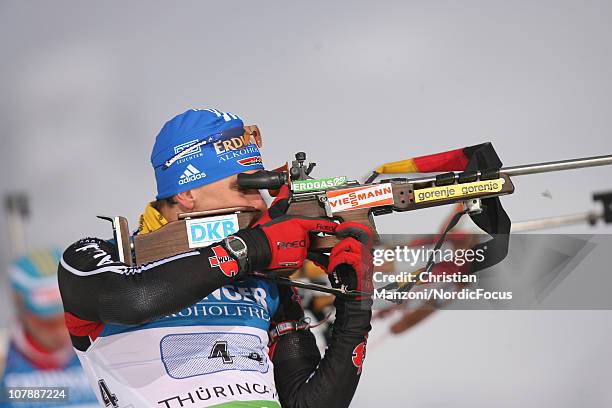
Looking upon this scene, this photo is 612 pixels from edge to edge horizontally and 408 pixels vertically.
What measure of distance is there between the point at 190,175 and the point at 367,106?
42.9 inches

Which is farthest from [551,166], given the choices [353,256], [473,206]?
[353,256]

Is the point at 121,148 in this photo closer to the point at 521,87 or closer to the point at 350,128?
the point at 350,128

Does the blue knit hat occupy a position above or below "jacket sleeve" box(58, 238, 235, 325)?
above

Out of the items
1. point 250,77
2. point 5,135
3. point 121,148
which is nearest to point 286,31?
point 250,77

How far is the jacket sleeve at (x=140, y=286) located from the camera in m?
1.28

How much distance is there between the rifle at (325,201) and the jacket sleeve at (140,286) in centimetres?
12

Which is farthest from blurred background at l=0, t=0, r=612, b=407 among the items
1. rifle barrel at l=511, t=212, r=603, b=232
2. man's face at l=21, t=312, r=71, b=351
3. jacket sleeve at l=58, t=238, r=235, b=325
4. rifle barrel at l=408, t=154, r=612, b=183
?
jacket sleeve at l=58, t=238, r=235, b=325

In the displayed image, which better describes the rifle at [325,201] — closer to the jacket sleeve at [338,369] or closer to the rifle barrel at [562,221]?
the jacket sleeve at [338,369]

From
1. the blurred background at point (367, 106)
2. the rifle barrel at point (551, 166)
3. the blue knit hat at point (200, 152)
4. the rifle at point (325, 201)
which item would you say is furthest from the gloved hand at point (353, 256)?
the blurred background at point (367, 106)

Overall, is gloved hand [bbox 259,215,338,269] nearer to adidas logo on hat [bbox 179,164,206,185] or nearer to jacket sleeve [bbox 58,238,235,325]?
jacket sleeve [bbox 58,238,235,325]

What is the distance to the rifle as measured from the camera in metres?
1.45

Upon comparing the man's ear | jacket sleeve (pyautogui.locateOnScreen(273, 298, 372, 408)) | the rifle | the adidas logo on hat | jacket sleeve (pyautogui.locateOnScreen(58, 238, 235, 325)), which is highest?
the adidas logo on hat

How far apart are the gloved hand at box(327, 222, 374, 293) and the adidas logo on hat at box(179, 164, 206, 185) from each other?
1.09 feet

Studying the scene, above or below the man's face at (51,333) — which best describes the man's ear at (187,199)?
above
